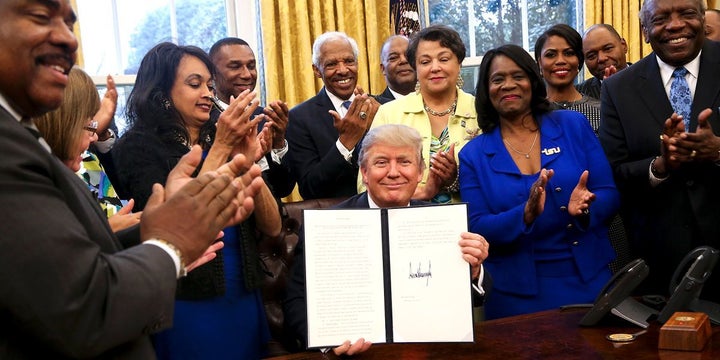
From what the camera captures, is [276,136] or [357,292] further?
[276,136]

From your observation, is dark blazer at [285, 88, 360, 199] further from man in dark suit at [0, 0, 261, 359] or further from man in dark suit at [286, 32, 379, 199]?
man in dark suit at [0, 0, 261, 359]

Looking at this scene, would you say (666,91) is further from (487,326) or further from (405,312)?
(405,312)

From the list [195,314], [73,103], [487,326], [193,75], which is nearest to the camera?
[73,103]

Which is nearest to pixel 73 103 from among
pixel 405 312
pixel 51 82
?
pixel 51 82

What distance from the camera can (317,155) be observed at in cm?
382

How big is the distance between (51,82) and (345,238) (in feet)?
3.38

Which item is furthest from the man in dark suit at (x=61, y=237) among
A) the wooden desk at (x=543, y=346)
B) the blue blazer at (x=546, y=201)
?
the blue blazer at (x=546, y=201)

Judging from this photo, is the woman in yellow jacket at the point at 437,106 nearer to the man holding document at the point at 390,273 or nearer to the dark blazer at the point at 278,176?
the dark blazer at the point at 278,176

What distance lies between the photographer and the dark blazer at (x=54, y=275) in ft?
3.67

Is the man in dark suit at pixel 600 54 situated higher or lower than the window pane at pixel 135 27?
lower

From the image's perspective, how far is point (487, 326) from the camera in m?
2.34

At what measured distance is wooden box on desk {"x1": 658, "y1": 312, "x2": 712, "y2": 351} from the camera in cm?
200

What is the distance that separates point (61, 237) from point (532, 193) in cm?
196

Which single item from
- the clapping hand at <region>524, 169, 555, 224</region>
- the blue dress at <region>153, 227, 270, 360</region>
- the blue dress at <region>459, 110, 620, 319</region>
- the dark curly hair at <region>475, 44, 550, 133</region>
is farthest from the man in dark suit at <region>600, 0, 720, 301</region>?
the blue dress at <region>153, 227, 270, 360</region>
